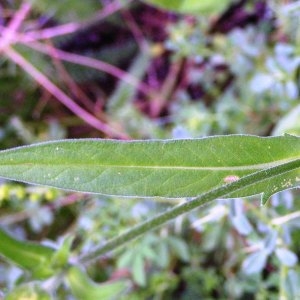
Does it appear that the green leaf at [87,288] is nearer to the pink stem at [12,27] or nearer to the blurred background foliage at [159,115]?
the blurred background foliage at [159,115]

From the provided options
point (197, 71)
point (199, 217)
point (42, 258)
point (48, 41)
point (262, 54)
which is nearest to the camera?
point (42, 258)

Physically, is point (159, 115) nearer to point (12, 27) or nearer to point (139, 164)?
point (12, 27)

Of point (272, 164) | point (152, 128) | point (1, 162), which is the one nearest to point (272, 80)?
point (152, 128)

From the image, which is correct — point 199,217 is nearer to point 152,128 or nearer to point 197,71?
point 152,128

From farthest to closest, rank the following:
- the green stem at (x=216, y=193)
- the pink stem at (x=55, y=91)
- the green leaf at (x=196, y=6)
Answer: the pink stem at (x=55, y=91) → the green leaf at (x=196, y=6) → the green stem at (x=216, y=193)

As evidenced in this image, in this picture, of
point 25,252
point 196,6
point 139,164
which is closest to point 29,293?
point 25,252

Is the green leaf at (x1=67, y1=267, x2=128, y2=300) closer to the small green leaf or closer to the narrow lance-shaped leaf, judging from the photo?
the small green leaf

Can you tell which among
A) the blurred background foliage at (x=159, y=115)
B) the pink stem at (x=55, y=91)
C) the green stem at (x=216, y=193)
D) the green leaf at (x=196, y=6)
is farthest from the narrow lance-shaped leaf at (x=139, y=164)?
the pink stem at (x=55, y=91)
